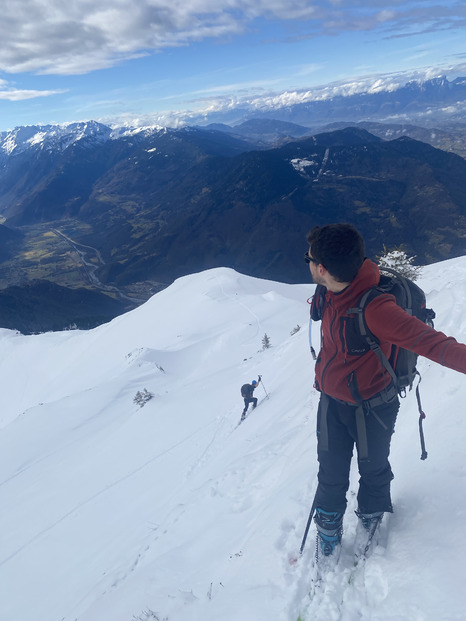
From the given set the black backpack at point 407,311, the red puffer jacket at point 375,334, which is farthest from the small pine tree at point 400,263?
the red puffer jacket at point 375,334

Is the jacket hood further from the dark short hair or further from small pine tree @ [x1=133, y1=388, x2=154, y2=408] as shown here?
small pine tree @ [x1=133, y1=388, x2=154, y2=408]

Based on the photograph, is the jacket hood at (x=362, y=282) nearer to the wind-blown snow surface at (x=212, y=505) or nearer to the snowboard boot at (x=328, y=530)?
the snowboard boot at (x=328, y=530)

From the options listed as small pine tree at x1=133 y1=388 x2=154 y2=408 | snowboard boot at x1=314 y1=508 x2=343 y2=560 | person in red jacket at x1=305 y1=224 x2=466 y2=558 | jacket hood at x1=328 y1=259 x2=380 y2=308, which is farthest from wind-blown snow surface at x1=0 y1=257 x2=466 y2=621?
jacket hood at x1=328 y1=259 x2=380 y2=308

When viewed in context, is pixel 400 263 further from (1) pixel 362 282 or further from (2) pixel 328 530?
(1) pixel 362 282

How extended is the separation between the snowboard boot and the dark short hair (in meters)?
2.35

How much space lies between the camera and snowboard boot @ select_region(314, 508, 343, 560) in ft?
12.8

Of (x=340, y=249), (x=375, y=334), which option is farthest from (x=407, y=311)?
(x=340, y=249)

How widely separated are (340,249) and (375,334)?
2.29ft

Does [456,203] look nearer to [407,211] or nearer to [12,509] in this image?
[407,211]

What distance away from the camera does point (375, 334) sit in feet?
10.0

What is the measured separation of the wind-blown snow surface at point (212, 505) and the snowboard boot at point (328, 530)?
0.18 meters

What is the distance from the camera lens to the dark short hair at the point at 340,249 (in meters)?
3.05

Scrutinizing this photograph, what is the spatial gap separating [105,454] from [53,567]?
5.59m

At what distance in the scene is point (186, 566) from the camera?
5641 mm
